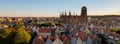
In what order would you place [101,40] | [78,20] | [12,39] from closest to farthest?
[12,39], [101,40], [78,20]

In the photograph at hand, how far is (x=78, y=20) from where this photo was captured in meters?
79.6

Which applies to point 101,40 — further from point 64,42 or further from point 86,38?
point 64,42

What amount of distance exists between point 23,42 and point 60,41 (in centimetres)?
501

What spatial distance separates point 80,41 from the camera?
30.2 m

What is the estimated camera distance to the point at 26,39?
30.7 meters

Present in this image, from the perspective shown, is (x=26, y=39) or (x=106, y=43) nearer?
(x=26, y=39)

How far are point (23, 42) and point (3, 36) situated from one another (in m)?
4.38

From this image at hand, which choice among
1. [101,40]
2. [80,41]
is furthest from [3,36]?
[101,40]

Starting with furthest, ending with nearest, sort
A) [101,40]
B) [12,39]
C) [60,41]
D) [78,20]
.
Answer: [78,20], [101,40], [12,39], [60,41]

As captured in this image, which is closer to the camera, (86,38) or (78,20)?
(86,38)

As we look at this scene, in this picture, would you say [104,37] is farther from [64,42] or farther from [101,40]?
[64,42]

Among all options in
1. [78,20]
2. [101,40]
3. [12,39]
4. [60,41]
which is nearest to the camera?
[60,41]

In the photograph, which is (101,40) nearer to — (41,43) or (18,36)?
(41,43)

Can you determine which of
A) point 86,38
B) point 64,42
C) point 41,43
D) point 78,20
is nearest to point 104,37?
point 86,38
